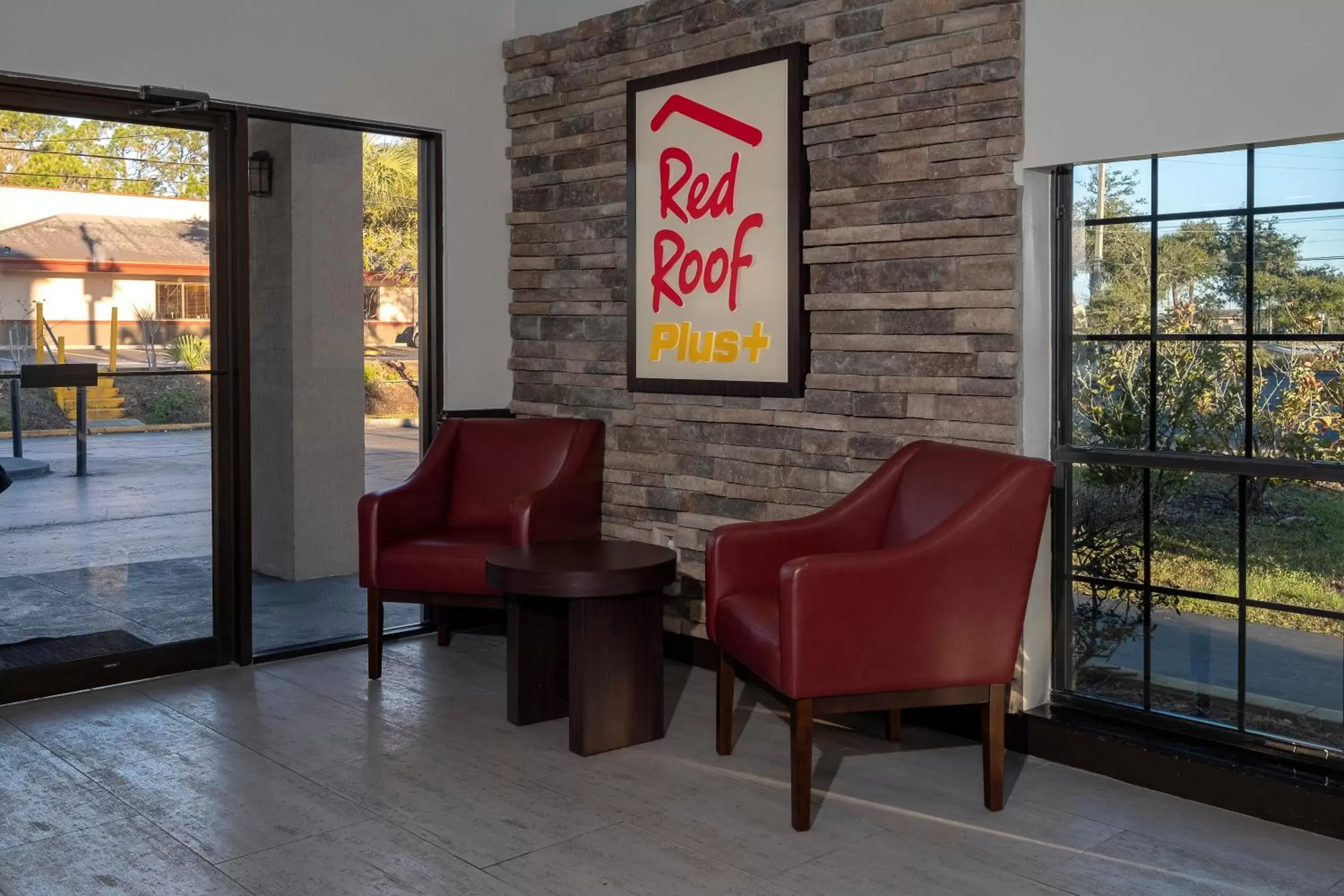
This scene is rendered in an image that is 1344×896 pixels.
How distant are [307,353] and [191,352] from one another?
17.8 inches

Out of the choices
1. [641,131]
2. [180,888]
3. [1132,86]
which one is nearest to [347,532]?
[641,131]

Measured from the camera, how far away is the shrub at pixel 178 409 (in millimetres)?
4570

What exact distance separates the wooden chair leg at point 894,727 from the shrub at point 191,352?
278cm

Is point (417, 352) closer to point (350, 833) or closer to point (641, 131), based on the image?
point (641, 131)

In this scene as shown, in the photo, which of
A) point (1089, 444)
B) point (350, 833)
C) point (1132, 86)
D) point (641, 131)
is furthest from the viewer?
point (641, 131)

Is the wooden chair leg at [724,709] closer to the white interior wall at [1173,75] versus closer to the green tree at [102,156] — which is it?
the white interior wall at [1173,75]

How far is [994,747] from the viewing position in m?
3.26

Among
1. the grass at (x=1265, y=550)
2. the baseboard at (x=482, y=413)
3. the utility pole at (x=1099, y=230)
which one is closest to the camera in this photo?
the grass at (x=1265, y=550)

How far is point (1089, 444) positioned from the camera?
3730 millimetres

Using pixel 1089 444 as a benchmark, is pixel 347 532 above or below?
below

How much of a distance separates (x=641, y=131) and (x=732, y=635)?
2.22 metres

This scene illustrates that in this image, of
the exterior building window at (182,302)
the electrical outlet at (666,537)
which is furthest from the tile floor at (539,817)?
the exterior building window at (182,302)

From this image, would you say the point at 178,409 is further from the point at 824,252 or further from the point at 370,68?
the point at 824,252

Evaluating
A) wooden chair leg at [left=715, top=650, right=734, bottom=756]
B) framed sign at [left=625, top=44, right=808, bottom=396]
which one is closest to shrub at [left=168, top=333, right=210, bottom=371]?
framed sign at [left=625, top=44, right=808, bottom=396]
